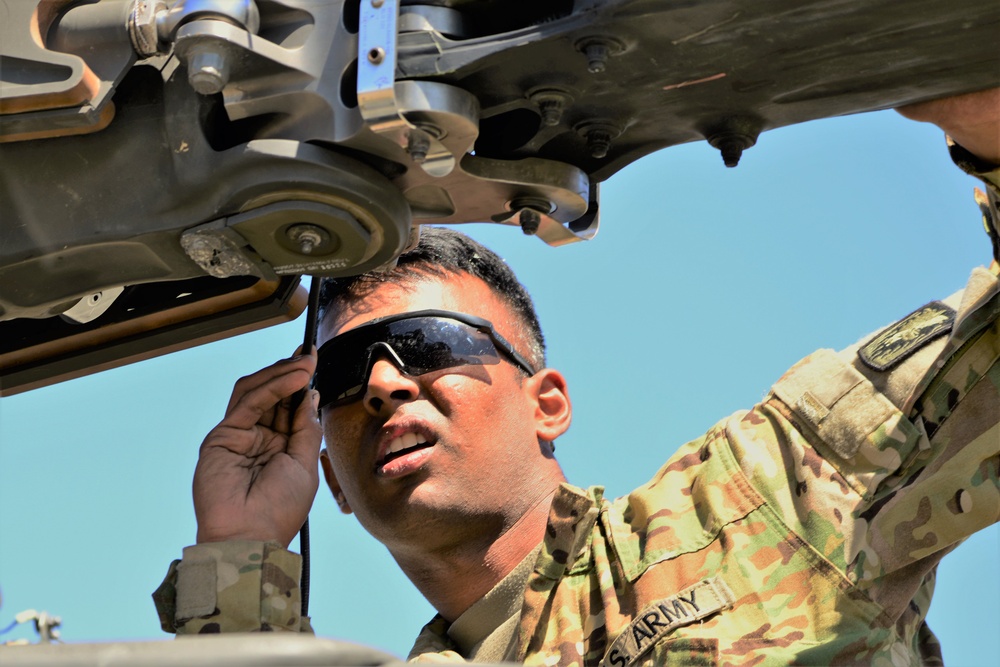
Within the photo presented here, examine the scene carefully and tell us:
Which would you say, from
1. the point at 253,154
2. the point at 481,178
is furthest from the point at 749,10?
the point at 253,154

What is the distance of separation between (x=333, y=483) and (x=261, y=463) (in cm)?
58

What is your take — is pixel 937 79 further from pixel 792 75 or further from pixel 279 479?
pixel 279 479

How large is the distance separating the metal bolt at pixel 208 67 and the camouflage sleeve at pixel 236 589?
182 centimetres

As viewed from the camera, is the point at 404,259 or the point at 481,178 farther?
the point at 404,259

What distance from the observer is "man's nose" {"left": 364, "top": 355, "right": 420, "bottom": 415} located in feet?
13.3

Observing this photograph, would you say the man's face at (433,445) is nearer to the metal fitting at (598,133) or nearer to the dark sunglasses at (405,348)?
the dark sunglasses at (405,348)

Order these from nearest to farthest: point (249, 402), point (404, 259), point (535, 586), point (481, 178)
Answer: point (481, 178) < point (535, 586) < point (249, 402) < point (404, 259)

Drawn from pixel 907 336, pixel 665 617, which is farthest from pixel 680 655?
pixel 907 336

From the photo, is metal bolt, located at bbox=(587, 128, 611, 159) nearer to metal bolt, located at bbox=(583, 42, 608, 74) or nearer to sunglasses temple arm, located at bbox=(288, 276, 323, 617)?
metal bolt, located at bbox=(583, 42, 608, 74)

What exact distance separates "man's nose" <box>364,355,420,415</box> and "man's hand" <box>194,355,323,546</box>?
0.61 feet

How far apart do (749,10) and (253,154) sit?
3.03 feet

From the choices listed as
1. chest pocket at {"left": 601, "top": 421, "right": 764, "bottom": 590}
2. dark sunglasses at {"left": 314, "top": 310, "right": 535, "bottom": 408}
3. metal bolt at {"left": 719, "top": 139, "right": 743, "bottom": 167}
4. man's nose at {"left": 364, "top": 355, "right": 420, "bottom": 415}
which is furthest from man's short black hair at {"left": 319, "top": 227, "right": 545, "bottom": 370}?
metal bolt at {"left": 719, "top": 139, "right": 743, "bottom": 167}

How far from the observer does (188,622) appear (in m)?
3.81

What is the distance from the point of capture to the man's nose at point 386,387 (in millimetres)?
4059
